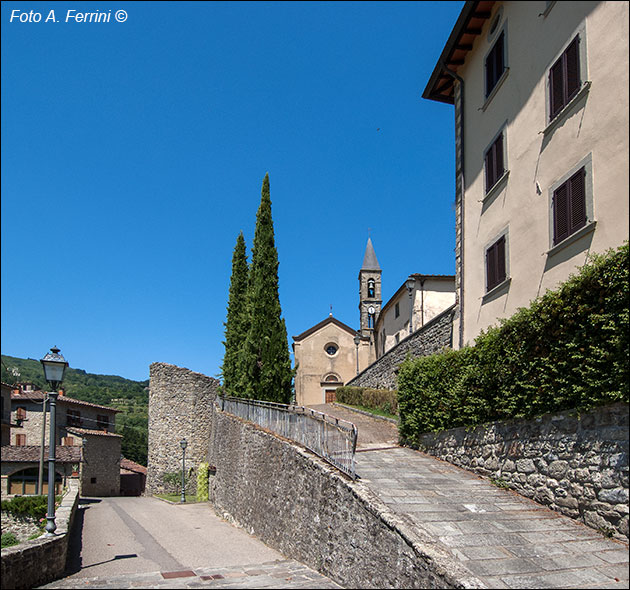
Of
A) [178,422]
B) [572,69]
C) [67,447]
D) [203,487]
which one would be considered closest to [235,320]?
[178,422]

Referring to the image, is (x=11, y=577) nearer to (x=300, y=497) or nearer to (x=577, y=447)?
(x=300, y=497)

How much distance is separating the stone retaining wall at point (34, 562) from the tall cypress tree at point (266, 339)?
11598 mm

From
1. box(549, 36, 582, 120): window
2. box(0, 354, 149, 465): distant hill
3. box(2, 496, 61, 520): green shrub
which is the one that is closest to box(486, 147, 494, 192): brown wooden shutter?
box(549, 36, 582, 120): window

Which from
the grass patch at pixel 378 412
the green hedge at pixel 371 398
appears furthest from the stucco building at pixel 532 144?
the green hedge at pixel 371 398

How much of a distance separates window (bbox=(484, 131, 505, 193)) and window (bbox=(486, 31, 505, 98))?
1.36 meters

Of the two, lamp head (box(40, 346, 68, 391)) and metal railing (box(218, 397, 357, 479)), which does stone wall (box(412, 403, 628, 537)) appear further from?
lamp head (box(40, 346, 68, 391))

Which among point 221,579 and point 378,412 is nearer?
point 221,579

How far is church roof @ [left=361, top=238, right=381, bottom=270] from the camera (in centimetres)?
4585

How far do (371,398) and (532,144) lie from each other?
1438 centimetres

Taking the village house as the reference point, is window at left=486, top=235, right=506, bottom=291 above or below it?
above

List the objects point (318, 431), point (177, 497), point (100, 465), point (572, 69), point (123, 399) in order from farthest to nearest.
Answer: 1. point (123, 399)
2. point (100, 465)
3. point (177, 497)
4. point (318, 431)
5. point (572, 69)

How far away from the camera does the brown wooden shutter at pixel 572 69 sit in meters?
8.93

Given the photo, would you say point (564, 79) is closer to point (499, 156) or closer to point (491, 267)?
point (499, 156)

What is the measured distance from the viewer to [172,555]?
42.5ft
